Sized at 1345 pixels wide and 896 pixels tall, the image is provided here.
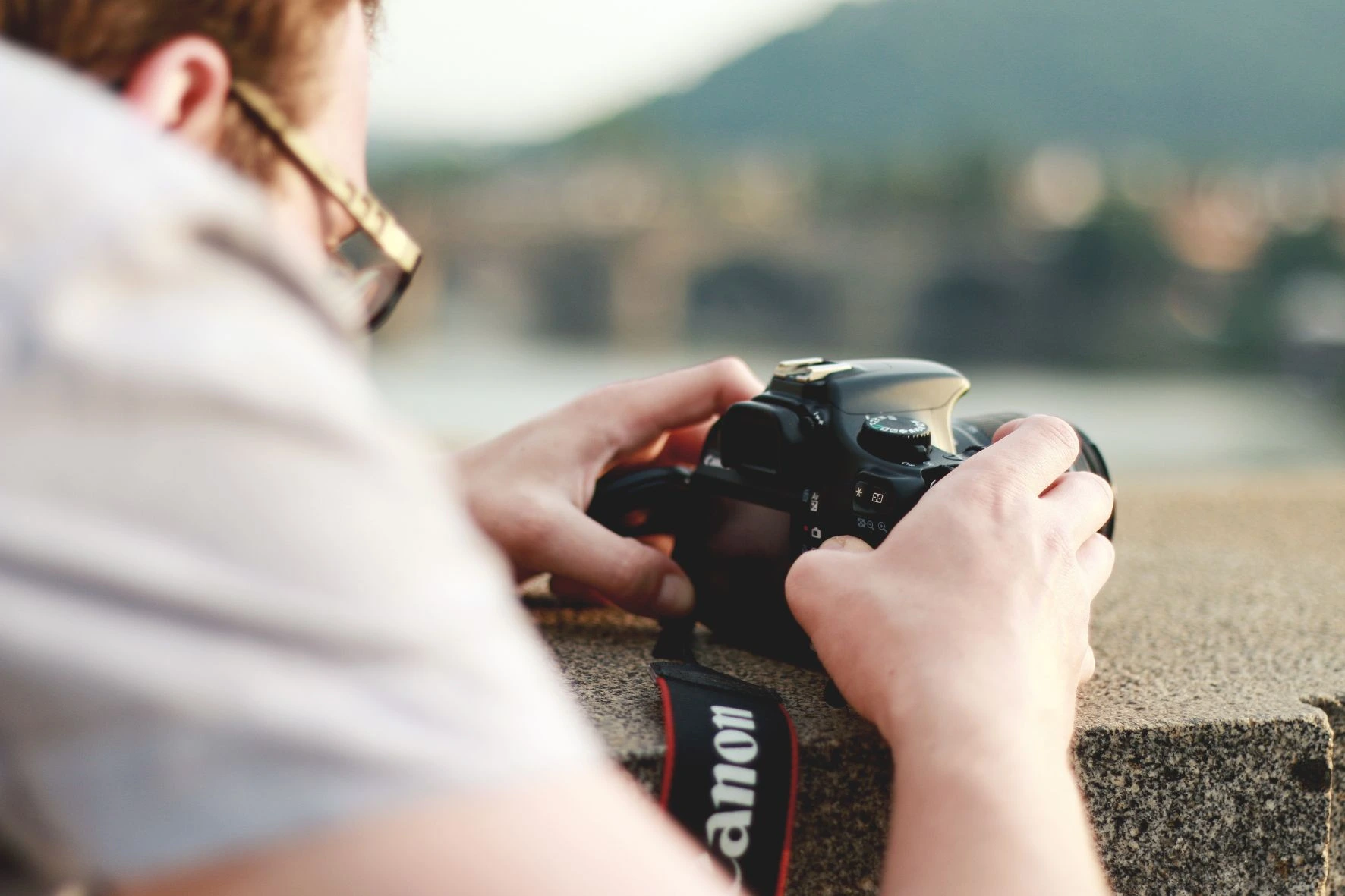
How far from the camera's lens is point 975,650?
45cm

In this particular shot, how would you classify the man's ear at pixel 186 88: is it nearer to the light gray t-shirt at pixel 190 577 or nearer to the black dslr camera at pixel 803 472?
the light gray t-shirt at pixel 190 577

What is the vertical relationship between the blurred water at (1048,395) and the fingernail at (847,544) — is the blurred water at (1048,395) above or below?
below

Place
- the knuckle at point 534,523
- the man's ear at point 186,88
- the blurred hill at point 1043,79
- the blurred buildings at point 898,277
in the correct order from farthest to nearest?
1. the blurred hill at point 1043,79
2. the blurred buildings at point 898,277
3. the knuckle at point 534,523
4. the man's ear at point 186,88

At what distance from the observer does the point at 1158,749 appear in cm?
61

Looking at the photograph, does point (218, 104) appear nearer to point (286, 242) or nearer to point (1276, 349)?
point (286, 242)

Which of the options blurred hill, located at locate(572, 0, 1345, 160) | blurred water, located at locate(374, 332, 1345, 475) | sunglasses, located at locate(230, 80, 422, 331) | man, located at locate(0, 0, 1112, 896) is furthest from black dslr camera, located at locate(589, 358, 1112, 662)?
blurred hill, located at locate(572, 0, 1345, 160)

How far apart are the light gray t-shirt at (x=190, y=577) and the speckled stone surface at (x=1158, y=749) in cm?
34

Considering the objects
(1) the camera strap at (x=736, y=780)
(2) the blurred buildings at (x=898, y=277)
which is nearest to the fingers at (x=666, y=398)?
(1) the camera strap at (x=736, y=780)

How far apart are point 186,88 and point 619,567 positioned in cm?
43

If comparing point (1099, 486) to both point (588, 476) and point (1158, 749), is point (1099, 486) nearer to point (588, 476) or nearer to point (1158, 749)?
point (1158, 749)

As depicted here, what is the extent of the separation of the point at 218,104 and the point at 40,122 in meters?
0.12

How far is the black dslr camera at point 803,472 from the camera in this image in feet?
2.01

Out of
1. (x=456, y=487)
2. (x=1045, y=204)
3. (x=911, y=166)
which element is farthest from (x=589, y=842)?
(x=911, y=166)

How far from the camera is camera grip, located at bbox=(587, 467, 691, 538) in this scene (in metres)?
0.77
